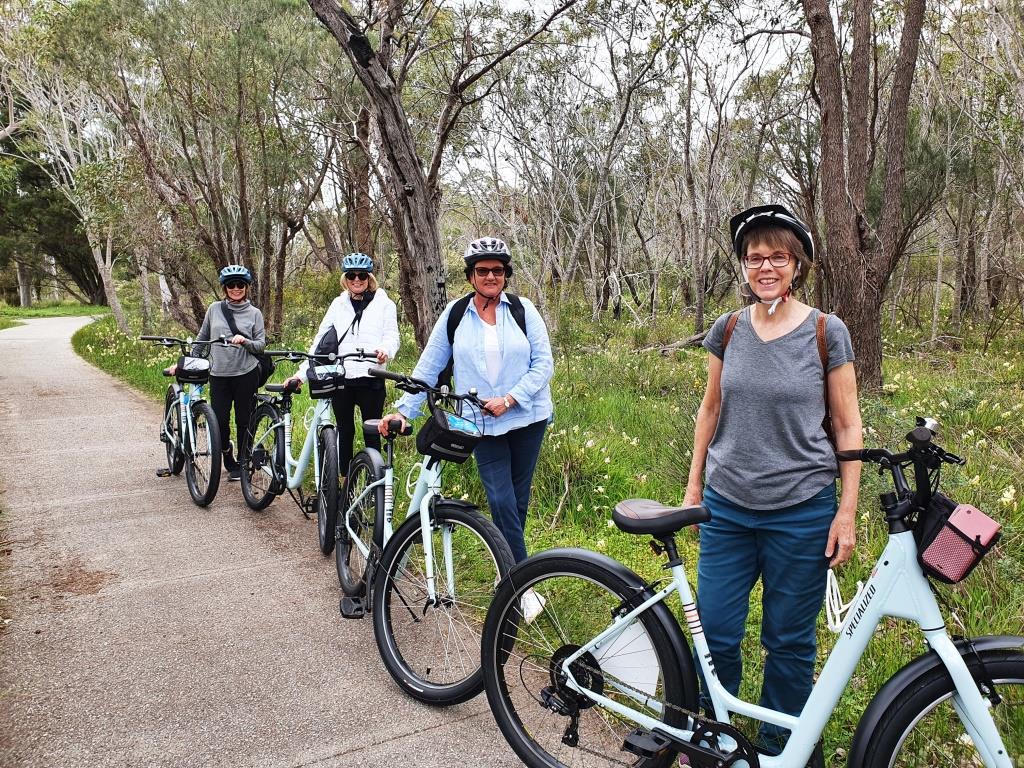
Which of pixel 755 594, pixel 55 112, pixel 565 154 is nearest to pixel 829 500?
pixel 755 594

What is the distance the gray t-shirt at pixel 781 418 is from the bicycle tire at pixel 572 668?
53 centimetres

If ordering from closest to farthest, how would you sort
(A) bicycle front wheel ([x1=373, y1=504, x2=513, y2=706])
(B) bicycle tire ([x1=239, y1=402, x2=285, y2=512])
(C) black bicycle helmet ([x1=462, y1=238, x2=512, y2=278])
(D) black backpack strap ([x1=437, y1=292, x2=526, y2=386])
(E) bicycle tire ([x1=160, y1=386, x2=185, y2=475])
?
(A) bicycle front wheel ([x1=373, y1=504, x2=513, y2=706])
(C) black bicycle helmet ([x1=462, y1=238, x2=512, y2=278])
(D) black backpack strap ([x1=437, y1=292, x2=526, y2=386])
(B) bicycle tire ([x1=239, y1=402, x2=285, y2=512])
(E) bicycle tire ([x1=160, y1=386, x2=185, y2=475])

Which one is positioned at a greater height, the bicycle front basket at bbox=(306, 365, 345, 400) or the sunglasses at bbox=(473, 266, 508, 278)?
the sunglasses at bbox=(473, 266, 508, 278)

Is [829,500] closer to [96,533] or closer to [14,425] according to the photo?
[96,533]

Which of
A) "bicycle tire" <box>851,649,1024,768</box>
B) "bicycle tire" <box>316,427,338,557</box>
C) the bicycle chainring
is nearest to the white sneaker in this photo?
the bicycle chainring

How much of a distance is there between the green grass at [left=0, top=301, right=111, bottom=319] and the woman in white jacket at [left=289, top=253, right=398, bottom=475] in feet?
112

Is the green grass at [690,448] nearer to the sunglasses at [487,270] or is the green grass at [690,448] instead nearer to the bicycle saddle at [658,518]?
the bicycle saddle at [658,518]

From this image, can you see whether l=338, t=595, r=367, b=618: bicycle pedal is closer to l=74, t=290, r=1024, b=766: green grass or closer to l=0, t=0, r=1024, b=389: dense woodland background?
l=74, t=290, r=1024, b=766: green grass

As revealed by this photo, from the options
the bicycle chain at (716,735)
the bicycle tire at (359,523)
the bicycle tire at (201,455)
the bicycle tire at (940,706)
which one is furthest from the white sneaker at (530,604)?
the bicycle tire at (201,455)

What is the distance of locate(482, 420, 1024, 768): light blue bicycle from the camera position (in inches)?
72.0

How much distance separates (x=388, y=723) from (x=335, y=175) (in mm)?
18514

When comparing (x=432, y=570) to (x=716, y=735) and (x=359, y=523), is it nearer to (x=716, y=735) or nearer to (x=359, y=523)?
(x=359, y=523)

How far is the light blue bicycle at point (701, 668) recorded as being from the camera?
1.83 m

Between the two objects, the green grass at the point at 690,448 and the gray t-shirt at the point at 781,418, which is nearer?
A: the gray t-shirt at the point at 781,418
